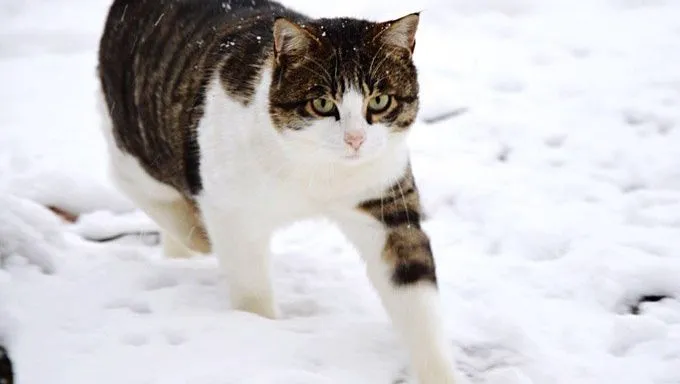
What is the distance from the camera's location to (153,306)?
2.69m

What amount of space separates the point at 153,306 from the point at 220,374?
549 mm

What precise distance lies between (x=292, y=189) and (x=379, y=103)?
39cm

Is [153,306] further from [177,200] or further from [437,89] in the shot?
[437,89]

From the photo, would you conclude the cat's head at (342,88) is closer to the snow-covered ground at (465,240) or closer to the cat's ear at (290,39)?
the cat's ear at (290,39)

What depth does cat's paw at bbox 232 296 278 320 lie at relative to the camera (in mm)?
2830

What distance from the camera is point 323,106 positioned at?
8.10 ft

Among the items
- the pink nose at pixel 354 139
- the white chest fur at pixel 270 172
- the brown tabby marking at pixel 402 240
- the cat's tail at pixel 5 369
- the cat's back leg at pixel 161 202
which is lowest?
the cat's back leg at pixel 161 202

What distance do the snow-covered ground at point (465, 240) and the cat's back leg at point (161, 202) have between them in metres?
0.17

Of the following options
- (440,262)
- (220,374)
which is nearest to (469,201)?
(440,262)

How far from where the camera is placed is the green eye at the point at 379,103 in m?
2.48

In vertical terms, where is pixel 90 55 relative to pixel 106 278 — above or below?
below

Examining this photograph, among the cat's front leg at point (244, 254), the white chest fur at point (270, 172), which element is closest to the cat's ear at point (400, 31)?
the white chest fur at point (270, 172)

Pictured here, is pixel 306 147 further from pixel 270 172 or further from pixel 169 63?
pixel 169 63

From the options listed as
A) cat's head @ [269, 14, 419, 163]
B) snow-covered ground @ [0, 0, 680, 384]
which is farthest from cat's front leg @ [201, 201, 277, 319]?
cat's head @ [269, 14, 419, 163]
